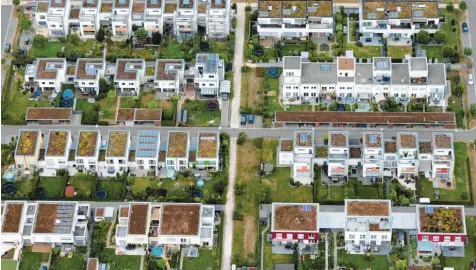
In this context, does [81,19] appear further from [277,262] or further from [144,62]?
[277,262]

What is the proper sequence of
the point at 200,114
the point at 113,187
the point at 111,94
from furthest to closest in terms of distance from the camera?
the point at 111,94, the point at 200,114, the point at 113,187

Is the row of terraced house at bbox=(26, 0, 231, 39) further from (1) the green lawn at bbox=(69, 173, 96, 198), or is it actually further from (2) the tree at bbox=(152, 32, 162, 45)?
(1) the green lawn at bbox=(69, 173, 96, 198)

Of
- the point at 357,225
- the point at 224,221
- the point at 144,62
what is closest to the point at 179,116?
the point at 144,62

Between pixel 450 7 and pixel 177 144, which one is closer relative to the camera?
pixel 177 144

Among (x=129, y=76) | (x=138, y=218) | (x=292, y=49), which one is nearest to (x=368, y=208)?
(x=138, y=218)

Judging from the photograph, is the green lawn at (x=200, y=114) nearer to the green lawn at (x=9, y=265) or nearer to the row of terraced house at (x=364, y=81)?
the row of terraced house at (x=364, y=81)

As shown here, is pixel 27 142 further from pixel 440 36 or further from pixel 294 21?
pixel 440 36

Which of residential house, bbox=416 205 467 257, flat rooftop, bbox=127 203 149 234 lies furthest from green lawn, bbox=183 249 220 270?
residential house, bbox=416 205 467 257
